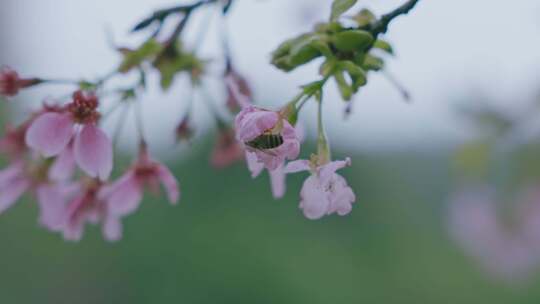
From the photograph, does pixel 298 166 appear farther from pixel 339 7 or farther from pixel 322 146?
pixel 339 7

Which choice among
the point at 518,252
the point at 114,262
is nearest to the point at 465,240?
the point at 518,252

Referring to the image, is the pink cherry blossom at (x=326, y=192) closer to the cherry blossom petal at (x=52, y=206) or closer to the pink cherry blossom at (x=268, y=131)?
the pink cherry blossom at (x=268, y=131)

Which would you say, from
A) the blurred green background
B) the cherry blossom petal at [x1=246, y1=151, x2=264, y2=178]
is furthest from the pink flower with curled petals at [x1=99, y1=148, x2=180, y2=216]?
the blurred green background

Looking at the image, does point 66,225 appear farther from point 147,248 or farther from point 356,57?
point 147,248

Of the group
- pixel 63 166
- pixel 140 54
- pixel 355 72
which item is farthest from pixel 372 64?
pixel 63 166

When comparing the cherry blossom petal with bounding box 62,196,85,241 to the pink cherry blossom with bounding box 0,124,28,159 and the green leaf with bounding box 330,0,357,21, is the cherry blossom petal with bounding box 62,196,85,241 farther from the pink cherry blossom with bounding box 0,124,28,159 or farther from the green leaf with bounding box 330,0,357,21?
the green leaf with bounding box 330,0,357,21

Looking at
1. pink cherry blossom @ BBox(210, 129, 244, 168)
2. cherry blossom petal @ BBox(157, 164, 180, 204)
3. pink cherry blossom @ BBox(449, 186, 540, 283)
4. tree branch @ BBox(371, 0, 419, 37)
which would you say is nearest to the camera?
tree branch @ BBox(371, 0, 419, 37)
